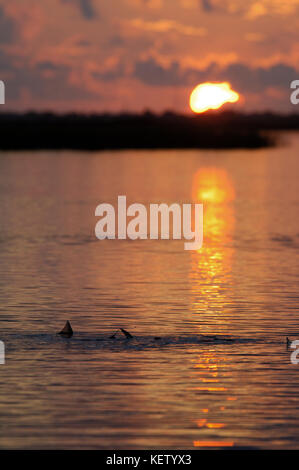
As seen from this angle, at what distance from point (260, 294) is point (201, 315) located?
8.71ft

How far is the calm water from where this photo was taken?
38.2 feet

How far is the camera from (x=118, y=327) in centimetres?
1697

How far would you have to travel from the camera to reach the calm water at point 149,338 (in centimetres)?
1163
